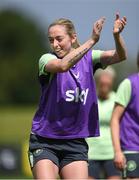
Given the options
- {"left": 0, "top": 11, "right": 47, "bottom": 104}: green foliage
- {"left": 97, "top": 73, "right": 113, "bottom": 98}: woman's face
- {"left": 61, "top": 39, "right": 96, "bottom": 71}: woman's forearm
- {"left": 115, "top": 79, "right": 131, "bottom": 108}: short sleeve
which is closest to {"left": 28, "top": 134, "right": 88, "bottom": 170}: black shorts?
{"left": 61, "top": 39, "right": 96, "bottom": 71}: woman's forearm

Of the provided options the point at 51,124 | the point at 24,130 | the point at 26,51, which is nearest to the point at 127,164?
the point at 51,124

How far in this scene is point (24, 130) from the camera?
41.4 meters

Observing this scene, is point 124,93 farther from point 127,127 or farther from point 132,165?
point 132,165

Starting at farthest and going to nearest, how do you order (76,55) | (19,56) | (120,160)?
(19,56) → (120,160) → (76,55)

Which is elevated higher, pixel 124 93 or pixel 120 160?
pixel 124 93

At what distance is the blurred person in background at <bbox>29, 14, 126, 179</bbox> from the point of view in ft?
24.1

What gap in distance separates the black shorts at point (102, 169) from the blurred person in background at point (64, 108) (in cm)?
245

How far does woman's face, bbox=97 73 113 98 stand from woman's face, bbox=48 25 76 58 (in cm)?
283

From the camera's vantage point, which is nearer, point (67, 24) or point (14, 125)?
point (67, 24)

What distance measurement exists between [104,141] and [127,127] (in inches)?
71.9

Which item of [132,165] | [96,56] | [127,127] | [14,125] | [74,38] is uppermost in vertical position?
[74,38]

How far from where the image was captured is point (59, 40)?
7383 millimetres

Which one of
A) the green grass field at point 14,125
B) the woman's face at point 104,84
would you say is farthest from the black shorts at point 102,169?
the green grass field at point 14,125

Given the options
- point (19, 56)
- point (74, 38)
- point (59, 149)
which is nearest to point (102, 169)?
point (59, 149)
